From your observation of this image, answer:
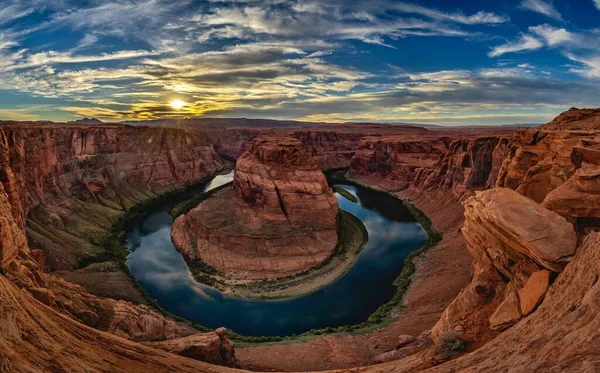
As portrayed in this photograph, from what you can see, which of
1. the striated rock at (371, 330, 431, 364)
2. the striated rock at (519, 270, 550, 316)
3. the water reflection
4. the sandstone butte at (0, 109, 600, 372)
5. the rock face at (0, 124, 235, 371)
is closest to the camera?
the sandstone butte at (0, 109, 600, 372)

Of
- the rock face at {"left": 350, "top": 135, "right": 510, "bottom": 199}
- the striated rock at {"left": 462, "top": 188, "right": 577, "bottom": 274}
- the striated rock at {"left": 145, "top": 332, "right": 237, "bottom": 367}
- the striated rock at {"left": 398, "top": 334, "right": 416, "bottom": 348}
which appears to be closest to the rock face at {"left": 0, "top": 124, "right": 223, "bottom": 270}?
the striated rock at {"left": 145, "top": 332, "right": 237, "bottom": 367}

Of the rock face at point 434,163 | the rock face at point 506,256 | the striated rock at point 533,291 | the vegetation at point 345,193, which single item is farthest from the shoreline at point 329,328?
the vegetation at point 345,193

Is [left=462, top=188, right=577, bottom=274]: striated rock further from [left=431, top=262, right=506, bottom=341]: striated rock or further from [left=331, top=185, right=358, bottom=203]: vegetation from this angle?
[left=331, top=185, right=358, bottom=203]: vegetation

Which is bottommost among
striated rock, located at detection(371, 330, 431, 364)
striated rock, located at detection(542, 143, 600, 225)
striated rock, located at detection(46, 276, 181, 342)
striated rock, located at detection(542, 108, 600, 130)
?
striated rock, located at detection(371, 330, 431, 364)

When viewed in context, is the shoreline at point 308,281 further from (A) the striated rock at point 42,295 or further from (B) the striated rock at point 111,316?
(A) the striated rock at point 42,295

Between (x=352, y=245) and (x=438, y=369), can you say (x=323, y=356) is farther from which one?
(x=352, y=245)
